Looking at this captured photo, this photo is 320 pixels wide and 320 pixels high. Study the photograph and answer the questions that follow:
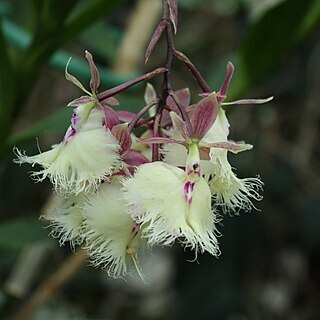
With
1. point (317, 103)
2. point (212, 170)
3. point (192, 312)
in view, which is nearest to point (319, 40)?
point (317, 103)

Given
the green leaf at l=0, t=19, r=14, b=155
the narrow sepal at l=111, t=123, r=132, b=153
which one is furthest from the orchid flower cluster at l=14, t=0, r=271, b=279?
the green leaf at l=0, t=19, r=14, b=155

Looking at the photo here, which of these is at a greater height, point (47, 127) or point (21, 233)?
point (47, 127)

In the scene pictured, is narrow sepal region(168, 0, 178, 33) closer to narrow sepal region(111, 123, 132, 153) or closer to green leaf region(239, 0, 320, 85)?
narrow sepal region(111, 123, 132, 153)

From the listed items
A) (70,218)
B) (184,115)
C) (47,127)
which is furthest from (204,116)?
(47,127)

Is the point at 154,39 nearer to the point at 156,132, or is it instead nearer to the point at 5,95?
the point at 156,132

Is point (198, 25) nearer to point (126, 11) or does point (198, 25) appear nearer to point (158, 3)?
point (126, 11)

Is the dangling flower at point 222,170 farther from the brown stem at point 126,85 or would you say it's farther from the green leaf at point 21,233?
the green leaf at point 21,233
